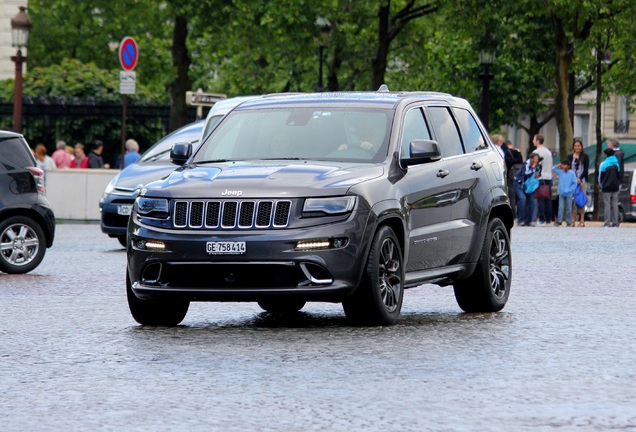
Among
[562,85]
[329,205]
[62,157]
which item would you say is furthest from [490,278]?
[562,85]

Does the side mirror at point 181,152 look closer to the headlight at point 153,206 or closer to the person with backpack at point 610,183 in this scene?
the headlight at point 153,206

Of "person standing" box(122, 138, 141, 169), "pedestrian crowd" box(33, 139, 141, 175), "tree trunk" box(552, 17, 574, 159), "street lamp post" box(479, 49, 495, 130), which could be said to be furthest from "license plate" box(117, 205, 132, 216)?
"tree trunk" box(552, 17, 574, 159)

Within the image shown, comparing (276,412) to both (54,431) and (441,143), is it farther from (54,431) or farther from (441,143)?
(441,143)

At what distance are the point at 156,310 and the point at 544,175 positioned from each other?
83.3 feet

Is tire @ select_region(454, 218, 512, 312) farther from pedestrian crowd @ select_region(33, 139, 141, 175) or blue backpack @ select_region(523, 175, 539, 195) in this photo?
blue backpack @ select_region(523, 175, 539, 195)

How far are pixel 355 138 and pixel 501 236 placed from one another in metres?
1.86

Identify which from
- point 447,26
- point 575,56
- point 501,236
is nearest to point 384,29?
point 447,26

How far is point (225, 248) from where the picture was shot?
11312mm

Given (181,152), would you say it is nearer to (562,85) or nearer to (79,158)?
(79,158)

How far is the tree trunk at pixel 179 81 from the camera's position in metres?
39.2

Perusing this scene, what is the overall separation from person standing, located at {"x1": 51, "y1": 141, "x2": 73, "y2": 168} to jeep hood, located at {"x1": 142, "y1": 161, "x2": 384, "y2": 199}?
77.8 feet

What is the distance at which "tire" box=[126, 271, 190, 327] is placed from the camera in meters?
12.1

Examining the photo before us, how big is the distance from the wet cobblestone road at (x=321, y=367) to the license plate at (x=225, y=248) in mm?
563

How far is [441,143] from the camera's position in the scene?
43.3ft
